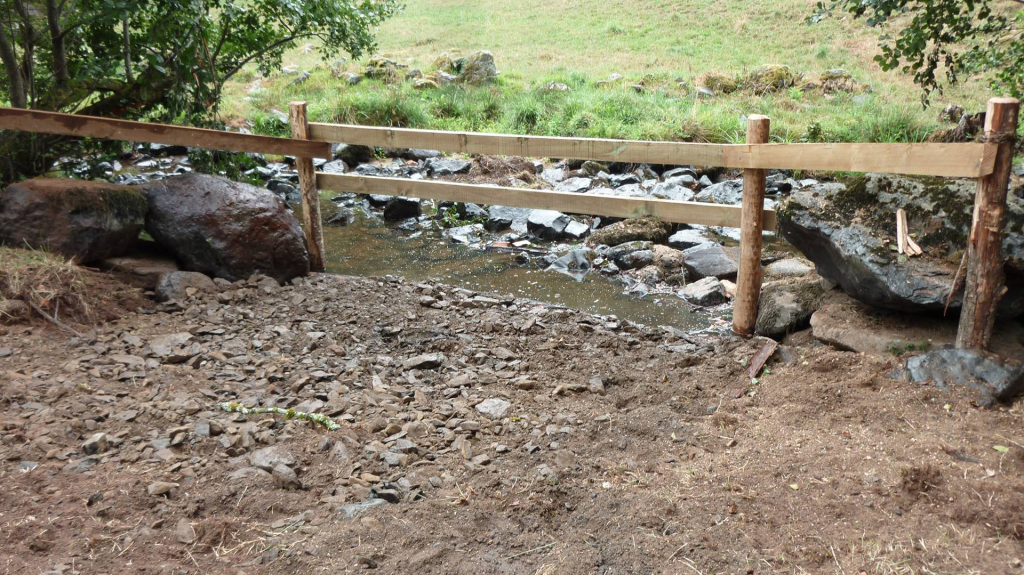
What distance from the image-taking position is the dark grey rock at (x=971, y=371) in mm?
3701

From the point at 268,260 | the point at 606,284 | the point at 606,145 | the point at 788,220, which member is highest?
the point at 606,145

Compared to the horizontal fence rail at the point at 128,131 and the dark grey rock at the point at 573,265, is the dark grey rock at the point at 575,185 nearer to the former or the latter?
the dark grey rock at the point at 573,265

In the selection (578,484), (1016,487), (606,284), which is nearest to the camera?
(1016,487)

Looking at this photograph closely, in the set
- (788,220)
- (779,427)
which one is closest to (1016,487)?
(779,427)

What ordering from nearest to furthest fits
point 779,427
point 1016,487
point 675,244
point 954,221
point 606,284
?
point 1016,487, point 779,427, point 954,221, point 606,284, point 675,244

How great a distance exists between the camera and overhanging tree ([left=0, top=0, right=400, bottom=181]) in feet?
22.9

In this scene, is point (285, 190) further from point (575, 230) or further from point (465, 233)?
point (575, 230)

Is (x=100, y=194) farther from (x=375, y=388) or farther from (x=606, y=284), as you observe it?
(x=606, y=284)

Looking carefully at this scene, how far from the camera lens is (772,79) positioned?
16.2m

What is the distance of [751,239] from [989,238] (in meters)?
1.55

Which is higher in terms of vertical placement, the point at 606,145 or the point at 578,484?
the point at 606,145

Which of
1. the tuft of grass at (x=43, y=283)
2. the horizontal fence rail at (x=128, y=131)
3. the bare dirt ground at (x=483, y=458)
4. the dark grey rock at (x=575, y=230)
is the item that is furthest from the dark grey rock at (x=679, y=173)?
the tuft of grass at (x=43, y=283)

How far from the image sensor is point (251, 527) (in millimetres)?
2986

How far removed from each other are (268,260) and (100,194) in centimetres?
135
